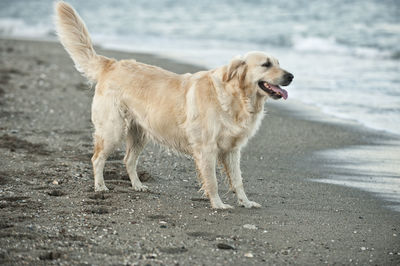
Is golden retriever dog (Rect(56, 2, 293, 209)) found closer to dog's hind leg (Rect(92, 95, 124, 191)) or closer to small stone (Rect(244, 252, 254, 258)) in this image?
dog's hind leg (Rect(92, 95, 124, 191))

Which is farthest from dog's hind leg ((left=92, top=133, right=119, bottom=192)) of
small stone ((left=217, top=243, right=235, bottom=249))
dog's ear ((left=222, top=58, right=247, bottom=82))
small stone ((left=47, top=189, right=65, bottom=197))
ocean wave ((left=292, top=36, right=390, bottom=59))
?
ocean wave ((left=292, top=36, right=390, bottom=59))

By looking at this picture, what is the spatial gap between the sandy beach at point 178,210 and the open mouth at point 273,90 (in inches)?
42.3

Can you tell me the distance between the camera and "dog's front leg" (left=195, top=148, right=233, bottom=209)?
5473mm

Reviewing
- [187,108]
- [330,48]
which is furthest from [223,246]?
[330,48]

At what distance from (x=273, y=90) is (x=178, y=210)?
1.46m

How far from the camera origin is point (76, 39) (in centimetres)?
638

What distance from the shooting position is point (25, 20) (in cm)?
3278

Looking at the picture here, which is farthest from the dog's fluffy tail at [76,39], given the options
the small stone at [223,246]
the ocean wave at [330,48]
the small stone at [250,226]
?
the ocean wave at [330,48]

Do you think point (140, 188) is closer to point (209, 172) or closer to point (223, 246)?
point (209, 172)

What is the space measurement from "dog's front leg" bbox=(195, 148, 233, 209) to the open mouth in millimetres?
768

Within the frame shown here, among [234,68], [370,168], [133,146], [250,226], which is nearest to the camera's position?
[250,226]

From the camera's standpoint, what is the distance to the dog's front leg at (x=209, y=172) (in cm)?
547

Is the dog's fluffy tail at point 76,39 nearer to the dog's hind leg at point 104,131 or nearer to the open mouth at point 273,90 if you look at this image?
the dog's hind leg at point 104,131

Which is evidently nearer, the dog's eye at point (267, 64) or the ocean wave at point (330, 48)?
the dog's eye at point (267, 64)
